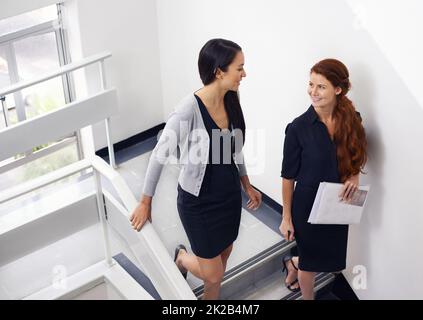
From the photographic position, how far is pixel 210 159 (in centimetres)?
297

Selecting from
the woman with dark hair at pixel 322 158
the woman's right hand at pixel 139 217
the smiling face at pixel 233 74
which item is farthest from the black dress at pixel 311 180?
the woman's right hand at pixel 139 217

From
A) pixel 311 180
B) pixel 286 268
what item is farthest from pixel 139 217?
pixel 286 268

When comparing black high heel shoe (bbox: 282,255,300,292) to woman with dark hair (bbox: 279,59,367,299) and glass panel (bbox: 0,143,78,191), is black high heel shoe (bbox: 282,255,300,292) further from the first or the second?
glass panel (bbox: 0,143,78,191)

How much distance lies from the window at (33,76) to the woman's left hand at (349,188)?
7.40 feet

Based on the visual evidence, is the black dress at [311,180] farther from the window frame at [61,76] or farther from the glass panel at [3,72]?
the glass panel at [3,72]

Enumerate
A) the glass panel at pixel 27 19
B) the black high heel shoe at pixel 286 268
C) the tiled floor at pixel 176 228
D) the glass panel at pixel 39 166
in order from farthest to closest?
the glass panel at pixel 39 166 → the glass panel at pixel 27 19 → the tiled floor at pixel 176 228 → the black high heel shoe at pixel 286 268

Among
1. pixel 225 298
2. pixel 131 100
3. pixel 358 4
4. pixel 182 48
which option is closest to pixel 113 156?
pixel 131 100

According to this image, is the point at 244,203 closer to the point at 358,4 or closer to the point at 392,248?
the point at 392,248

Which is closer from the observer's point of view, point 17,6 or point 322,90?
point 322,90

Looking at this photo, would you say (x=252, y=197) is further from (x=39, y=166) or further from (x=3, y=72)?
(x=39, y=166)

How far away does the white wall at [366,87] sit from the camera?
289cm

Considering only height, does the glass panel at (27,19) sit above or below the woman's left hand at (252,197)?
above

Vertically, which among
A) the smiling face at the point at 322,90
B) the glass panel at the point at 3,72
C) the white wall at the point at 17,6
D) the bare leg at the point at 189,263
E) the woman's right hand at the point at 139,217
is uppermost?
the white wall at the point at 17,6

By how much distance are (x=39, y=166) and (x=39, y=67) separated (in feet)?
2.68
